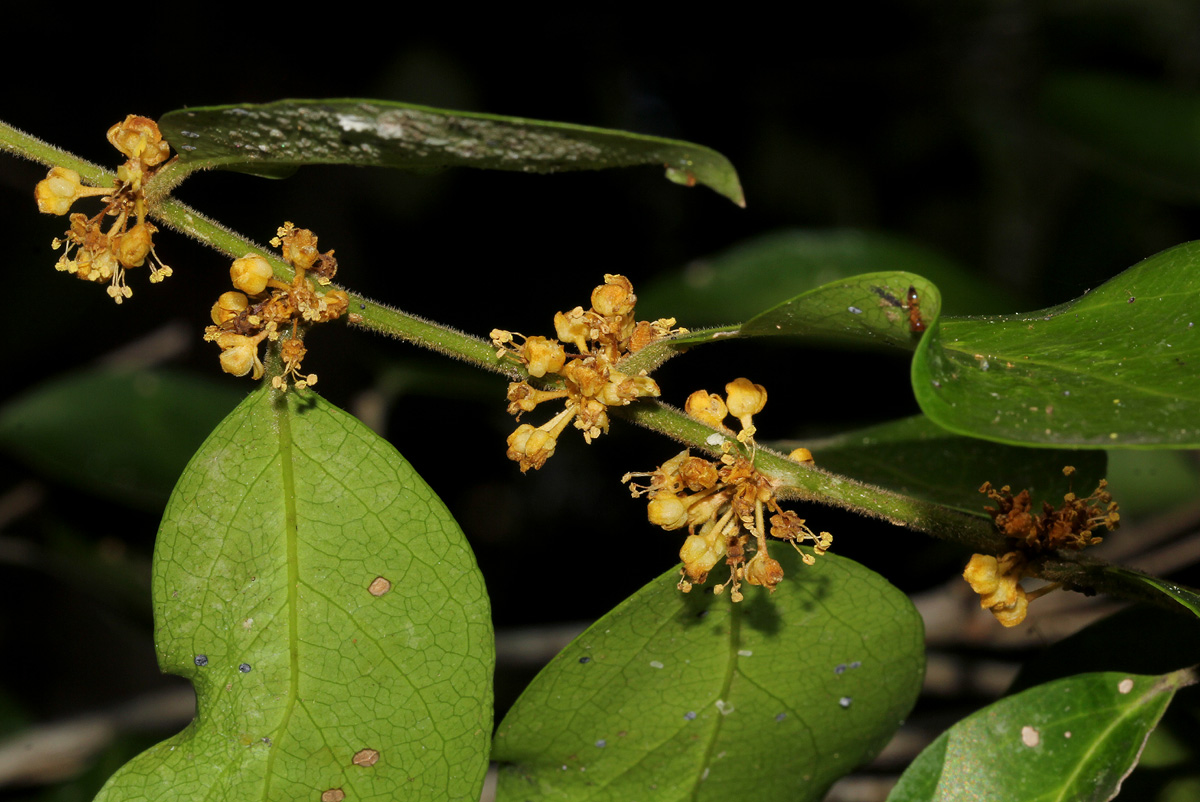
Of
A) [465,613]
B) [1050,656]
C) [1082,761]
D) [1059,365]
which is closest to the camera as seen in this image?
[1059,365]

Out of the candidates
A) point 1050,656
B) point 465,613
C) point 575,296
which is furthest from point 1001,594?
point 575,296

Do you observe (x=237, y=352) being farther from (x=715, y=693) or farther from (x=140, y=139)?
(x=715, y=693)

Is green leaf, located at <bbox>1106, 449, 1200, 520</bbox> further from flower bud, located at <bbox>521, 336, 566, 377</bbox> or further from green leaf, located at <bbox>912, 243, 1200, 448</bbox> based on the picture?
flower bud, located at <bbox>521, 336, 566, 377</bbox>

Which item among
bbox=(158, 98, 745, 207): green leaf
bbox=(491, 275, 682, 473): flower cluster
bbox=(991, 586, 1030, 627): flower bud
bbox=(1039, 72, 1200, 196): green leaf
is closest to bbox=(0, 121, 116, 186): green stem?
bbox=(158, 98, 745, 207): green leaf

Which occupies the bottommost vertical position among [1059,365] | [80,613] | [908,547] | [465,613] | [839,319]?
[908,547]

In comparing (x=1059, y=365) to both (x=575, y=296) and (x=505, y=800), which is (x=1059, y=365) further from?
(x=575, y=296)

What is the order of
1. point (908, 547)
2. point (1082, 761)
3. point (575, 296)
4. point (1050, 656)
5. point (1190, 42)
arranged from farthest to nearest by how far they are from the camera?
point (1190, 42) < point (575, 296) < point (908, 547) < point (1050, 656) < point (1082, 761)

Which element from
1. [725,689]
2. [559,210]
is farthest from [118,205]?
[559,210]
